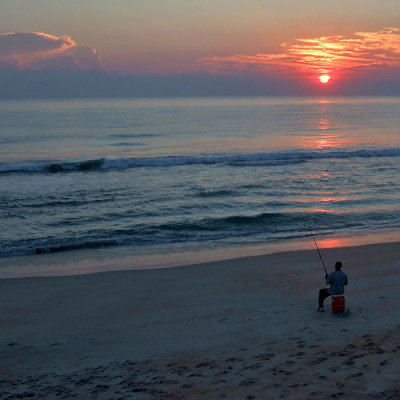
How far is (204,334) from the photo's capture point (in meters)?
9.15

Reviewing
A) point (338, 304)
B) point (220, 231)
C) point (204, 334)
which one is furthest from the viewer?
point (220, 231)

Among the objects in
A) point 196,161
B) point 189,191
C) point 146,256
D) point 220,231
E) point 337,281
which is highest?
point 196,161

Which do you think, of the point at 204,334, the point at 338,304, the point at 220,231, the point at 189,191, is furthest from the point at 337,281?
the point at 189,191

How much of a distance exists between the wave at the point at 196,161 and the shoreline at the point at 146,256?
17.6m

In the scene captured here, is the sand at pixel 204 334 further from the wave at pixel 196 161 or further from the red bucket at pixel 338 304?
the wave at pixel 196 161

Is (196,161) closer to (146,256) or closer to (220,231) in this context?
(220,231)

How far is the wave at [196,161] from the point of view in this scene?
3297 centimetres

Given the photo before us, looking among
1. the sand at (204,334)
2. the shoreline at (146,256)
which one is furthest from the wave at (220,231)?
the sand at (204,334)

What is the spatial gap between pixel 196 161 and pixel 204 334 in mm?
27347

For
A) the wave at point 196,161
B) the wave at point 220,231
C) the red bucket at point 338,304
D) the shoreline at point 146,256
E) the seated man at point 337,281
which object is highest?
the wave at point 196,161

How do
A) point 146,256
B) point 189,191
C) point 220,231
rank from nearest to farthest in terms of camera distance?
point 146,256 → point 220,231 → point 189,191

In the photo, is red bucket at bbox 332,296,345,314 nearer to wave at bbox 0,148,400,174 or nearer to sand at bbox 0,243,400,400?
sand at bbox 0,243,400,400

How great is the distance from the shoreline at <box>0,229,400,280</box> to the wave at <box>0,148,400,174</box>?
57.7ft

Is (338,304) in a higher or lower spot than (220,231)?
higher
